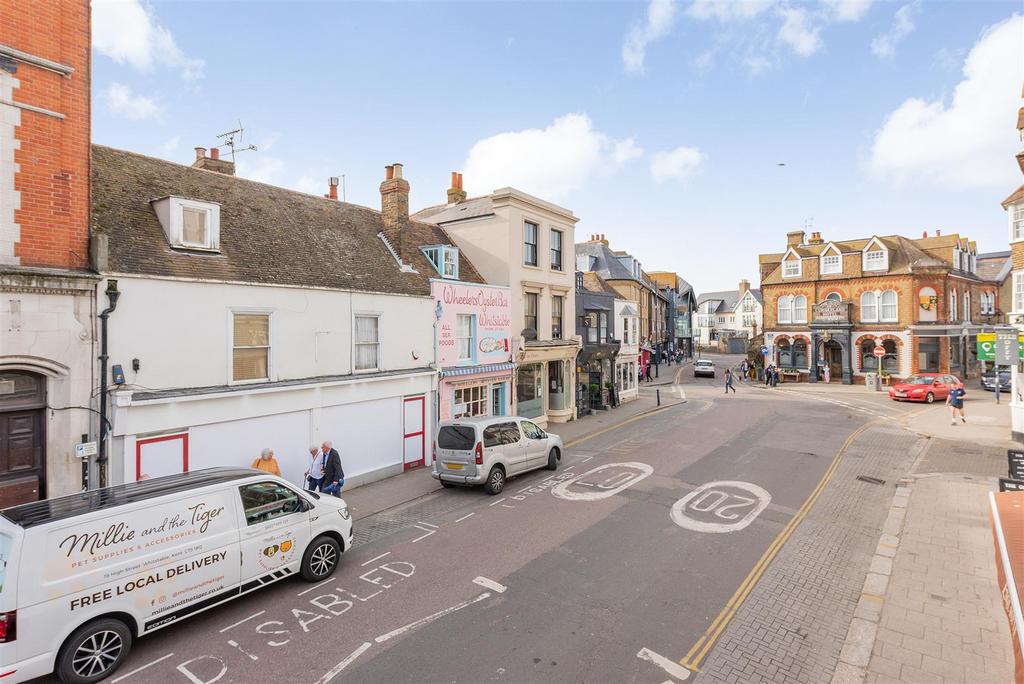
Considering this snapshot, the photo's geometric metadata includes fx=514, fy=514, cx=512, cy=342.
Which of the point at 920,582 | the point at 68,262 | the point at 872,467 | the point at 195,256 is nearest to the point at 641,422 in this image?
the point at 872,467

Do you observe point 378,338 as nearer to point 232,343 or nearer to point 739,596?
point 232,343

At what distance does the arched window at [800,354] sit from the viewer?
44188mm

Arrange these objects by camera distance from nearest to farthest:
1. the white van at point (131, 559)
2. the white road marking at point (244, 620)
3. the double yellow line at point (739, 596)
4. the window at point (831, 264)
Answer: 1. the white van at point (131, 559)
2. the double yellow line at point (739, 596)
3. the white road marking at point (244, 620)
4. the window at point (831, 264)

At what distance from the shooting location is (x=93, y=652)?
6312 millimetres

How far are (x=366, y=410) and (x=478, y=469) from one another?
398cm

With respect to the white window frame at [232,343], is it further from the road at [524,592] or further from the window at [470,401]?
the window at [470,401]

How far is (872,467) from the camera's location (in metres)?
16.2

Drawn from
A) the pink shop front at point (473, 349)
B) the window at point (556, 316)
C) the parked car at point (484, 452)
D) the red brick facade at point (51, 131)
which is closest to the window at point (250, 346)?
the red brick facade at point (51, 131)

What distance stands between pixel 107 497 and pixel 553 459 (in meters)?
11.3

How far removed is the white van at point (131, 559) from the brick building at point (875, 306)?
147 feet

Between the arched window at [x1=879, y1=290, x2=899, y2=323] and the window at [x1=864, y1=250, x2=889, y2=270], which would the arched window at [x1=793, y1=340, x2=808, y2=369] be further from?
the window at [x1=864, y1=250, x2=889, y2=270]

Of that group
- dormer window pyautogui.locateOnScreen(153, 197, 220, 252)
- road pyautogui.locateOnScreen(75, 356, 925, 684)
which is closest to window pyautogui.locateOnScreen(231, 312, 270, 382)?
dormer window pyautogui.locateOnScreen(153, 197, 220, 252)

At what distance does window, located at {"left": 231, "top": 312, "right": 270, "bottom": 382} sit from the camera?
40.1ft

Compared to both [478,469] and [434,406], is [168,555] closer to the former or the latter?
[478,469]
